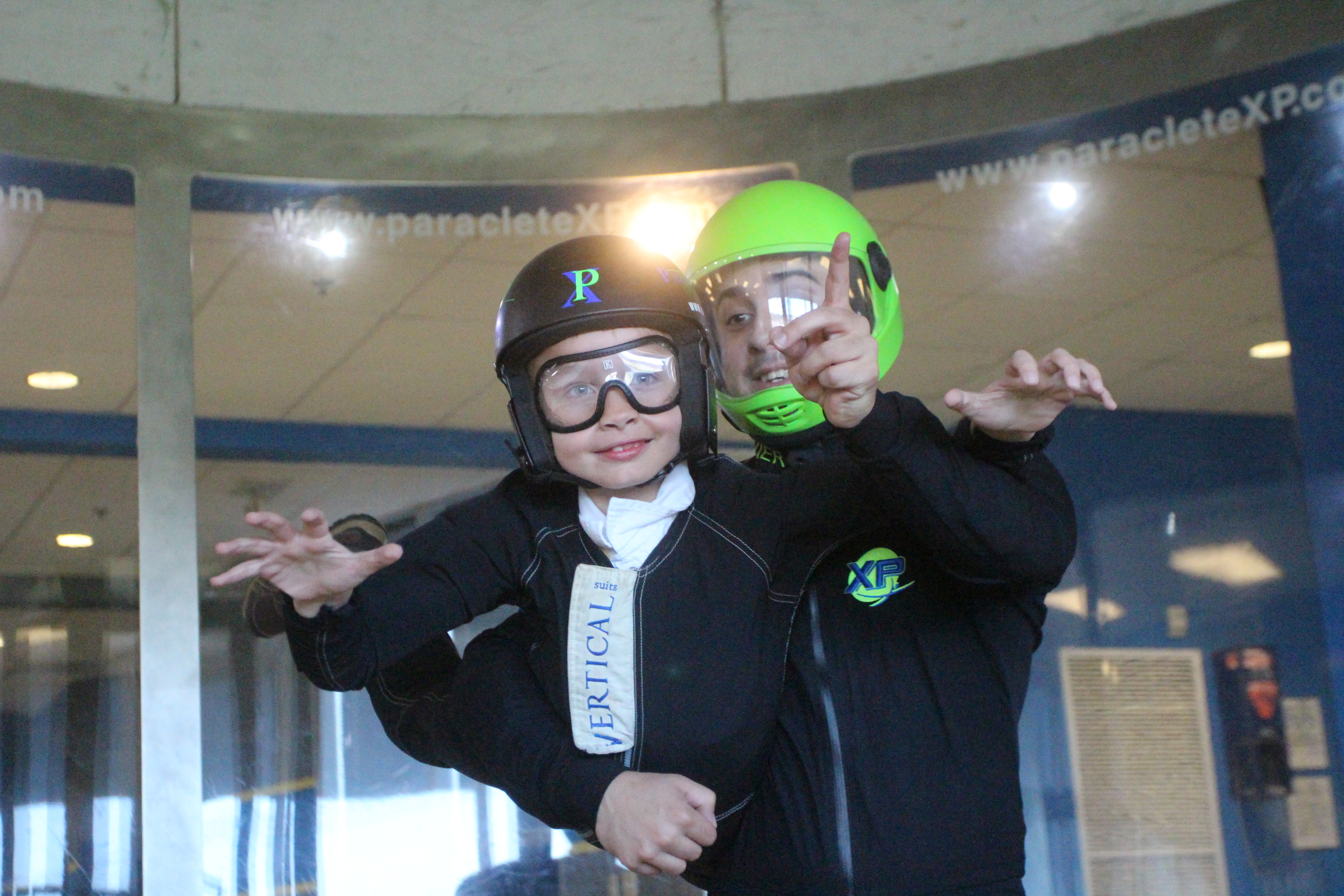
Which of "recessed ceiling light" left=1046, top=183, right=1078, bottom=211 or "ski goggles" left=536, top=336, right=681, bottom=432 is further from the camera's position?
"recessed ceiling light" left=1046, top=183, right=1078, bottom=211

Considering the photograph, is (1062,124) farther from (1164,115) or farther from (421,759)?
(421,759)

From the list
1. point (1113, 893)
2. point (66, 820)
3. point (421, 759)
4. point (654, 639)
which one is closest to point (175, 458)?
point (66, 820)

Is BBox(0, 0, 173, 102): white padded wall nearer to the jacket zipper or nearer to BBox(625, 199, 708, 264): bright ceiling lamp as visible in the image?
BBox(625, 199, 708, 264): bright ceiling lamp

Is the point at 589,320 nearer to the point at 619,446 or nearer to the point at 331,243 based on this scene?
the point at 619,446

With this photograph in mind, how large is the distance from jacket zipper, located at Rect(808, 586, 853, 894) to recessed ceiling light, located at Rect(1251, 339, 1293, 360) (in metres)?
1.81

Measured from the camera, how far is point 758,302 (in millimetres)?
2068

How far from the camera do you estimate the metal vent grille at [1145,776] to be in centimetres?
323

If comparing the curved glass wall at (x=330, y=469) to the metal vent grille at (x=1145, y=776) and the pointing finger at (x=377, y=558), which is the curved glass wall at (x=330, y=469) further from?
the pointing finger at (x=377, y=558)

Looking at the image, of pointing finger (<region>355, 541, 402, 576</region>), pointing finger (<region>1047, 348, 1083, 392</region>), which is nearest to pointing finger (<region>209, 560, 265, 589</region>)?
pointing finger (<region>355, 541, 402, 576</region>)

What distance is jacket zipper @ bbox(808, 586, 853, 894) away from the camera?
152cm

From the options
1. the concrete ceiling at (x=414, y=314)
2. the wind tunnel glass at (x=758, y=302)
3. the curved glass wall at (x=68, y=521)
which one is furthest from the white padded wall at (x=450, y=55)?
the wind tunnel glass at (x=758, y=302)

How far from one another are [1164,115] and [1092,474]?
3.28 ft

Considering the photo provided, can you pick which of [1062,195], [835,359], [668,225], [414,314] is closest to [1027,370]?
[835,359]

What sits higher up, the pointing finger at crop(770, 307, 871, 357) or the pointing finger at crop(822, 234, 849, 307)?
the pointing finger at crop(822, 234, 849, 307)
